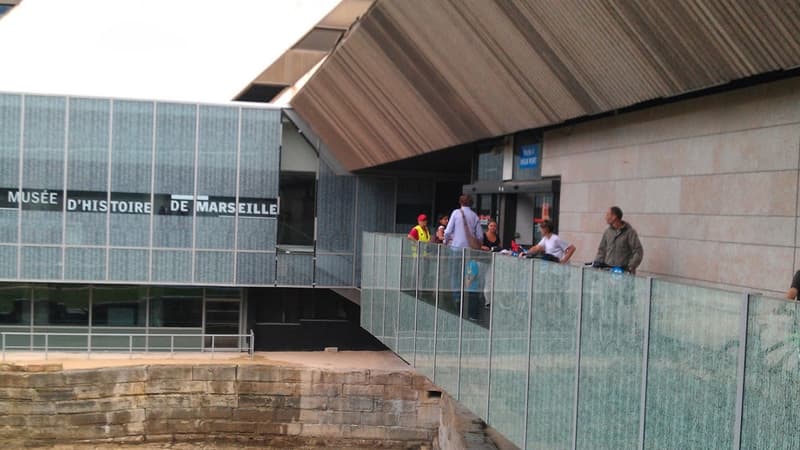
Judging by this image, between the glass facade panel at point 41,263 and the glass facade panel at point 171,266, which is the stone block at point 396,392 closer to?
the glass facade panel at point 171,266

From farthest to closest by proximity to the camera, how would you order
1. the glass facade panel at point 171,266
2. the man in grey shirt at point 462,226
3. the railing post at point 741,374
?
the glass facade panel at point 171,266, the man in grey shirt at point 462,226, the railing post at point 741,374

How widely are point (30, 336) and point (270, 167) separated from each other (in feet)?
27.4

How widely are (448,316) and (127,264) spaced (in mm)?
15566

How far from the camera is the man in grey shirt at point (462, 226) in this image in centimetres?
1281

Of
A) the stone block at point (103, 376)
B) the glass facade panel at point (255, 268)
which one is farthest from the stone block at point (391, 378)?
the stone block at point (103, 376)

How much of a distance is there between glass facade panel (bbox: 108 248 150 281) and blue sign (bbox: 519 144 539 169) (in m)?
13.3

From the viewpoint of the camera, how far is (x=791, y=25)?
728cm

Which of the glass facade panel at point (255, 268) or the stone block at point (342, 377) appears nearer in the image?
the stone block at point (342, 377)

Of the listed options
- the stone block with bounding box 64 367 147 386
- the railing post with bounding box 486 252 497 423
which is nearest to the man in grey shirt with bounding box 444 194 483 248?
the railing post with bounding box 486 252 497 423

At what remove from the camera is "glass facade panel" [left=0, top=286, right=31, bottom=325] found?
26.7 meters

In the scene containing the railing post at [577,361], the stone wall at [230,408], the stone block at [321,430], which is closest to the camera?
the railing post at [577,361]

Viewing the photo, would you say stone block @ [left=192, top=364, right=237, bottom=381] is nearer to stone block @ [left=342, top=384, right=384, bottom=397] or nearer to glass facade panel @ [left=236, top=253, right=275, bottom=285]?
glass facade panel @ [left=236, top=253, right=275, bottom=285]

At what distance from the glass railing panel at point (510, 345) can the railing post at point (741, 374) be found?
3.85 m

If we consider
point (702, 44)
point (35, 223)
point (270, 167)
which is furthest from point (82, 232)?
point (702, 44)
